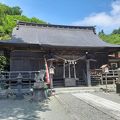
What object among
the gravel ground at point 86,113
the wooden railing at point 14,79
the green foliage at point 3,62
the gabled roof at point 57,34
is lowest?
the gravel ground at point 86,113

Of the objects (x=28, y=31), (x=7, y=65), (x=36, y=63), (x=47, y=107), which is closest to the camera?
(x=47, y=107)

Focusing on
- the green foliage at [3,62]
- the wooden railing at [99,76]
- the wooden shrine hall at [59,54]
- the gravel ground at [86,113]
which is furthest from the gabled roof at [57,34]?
the gravel ground at [86,113]

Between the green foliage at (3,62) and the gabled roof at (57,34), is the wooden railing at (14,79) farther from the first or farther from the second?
the gabled roof at (57,34)

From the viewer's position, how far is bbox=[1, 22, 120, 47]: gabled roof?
61.5ft

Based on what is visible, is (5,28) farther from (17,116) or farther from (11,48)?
(17,116)

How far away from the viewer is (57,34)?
20.9m

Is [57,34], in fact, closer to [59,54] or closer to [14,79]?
[59,54]

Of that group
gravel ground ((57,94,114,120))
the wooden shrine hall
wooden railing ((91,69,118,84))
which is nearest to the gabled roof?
the wooden shrine hall

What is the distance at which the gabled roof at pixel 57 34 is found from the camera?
61.5 feet

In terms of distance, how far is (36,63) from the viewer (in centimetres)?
1753

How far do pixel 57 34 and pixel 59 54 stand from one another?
3.82m

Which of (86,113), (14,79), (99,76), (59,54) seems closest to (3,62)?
(59,54)

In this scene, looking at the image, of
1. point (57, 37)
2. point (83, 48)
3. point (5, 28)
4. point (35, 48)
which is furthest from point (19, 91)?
point (5, 28)

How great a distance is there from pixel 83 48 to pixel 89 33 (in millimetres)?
6165
